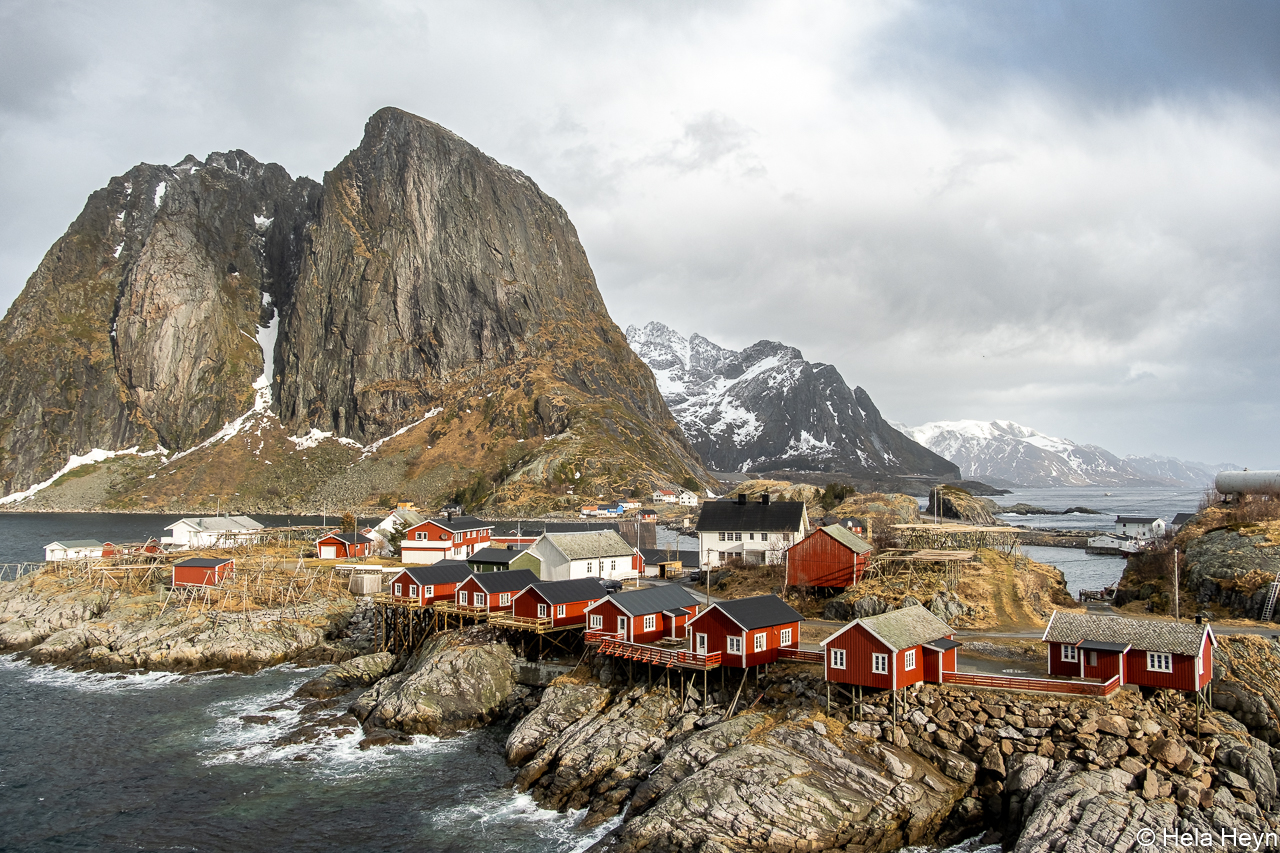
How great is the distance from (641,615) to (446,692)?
34.7 feet

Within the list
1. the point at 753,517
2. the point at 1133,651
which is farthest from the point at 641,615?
the point at 753,517

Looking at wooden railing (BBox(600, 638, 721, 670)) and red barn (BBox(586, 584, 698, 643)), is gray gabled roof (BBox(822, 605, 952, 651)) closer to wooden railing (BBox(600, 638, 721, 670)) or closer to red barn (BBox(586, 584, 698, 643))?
wooden railing (BBox(600, 638, 721, 670))

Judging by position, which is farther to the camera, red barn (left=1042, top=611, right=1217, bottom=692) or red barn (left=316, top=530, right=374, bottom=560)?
red barn (left=316, top=530, right=374, bottom=560)

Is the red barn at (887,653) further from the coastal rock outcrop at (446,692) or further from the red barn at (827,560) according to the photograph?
the coastal rock outcrop at (446,692)

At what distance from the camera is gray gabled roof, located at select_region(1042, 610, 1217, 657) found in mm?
30516

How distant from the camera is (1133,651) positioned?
3119 centimetres

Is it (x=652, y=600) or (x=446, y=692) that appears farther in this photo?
(x=652, y=600)

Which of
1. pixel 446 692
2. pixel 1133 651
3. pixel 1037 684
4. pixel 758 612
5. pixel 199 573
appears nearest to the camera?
pixel 1037 684

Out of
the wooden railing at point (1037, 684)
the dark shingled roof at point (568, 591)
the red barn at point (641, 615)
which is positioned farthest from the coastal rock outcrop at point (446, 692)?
the wooden railing at point (1037, 684)

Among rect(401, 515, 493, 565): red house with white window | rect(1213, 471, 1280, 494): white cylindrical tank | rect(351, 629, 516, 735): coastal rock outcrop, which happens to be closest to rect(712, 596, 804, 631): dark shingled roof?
rect(351, 629, 516, 735): coastal rock outcrop

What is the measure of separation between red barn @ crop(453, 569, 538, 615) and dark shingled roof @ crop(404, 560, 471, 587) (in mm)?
2329

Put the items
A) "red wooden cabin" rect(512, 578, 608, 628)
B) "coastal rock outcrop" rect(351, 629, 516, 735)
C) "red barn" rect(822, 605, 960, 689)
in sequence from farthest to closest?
"red wooden cabin" rect(512, 578, 608, 628) < "coastal rock outcrop" rect(351, 629, 516, 735) < "red barn" rect(822, 605, 960, 689)

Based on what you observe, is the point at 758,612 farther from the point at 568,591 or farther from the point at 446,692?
the point at 446,692

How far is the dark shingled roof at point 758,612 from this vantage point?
36.3 metres
